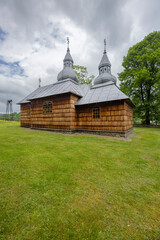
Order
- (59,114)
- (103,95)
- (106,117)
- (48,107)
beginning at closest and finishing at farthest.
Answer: (106,117) < (103,95) < (59,114) < (48,107)

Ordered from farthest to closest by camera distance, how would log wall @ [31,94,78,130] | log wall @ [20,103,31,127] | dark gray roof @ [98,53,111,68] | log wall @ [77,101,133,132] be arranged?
log wall @ [20,103,31,127] → dark gray roof @ [98,53,111,68] → log wall @ [31,94,78,130] → log wall @ [77,101,133,132]

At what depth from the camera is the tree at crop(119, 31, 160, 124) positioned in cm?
1884

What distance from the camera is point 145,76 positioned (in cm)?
1891

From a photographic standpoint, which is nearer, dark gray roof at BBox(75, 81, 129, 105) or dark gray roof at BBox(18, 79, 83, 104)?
dark gray roof at BBox(75, 81, 129, 105)

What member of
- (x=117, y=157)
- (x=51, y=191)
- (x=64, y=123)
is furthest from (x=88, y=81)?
(x=51, y=191)

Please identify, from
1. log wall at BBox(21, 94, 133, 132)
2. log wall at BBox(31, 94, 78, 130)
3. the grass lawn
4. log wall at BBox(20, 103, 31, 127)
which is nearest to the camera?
the grass lawn

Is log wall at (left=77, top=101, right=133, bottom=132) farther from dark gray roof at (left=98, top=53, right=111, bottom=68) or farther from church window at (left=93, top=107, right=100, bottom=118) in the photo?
dark gray roof at (left=98, top=53, right=111, bottom=68)

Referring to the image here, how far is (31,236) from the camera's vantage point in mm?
1604

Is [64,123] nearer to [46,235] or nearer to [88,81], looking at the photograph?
[46,235]

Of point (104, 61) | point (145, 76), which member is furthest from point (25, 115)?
point (145, 76)

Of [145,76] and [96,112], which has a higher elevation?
[145,76]

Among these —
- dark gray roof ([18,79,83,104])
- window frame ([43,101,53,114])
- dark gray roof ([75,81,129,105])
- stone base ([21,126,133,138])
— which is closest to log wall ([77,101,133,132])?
stone base ([21,126,133,138])

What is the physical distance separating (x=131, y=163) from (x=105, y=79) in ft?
48.6

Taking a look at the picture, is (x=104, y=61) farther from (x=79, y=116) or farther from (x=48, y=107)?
(x=48, y=107)
